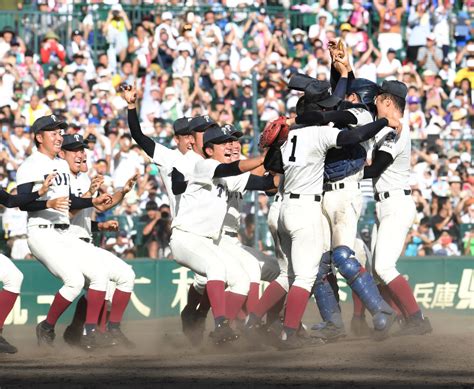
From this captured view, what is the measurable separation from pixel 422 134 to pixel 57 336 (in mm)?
7251

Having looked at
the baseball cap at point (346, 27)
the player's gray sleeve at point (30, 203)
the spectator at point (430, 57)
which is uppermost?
the baseball cap at point (346, 27)

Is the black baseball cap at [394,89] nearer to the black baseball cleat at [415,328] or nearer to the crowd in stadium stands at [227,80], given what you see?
the black baseball cleat at [415,328]

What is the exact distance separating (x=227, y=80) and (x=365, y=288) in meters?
8.43

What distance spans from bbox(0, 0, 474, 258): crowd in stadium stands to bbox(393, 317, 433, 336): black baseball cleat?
473cm

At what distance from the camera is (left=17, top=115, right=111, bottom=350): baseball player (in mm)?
10375

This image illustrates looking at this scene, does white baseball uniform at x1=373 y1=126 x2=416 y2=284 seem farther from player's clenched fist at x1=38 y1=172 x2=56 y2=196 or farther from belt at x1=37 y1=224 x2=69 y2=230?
player's clenched fist at x1=38 y1=172 x2=56 y2=196

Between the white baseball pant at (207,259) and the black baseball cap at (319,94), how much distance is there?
1583mm

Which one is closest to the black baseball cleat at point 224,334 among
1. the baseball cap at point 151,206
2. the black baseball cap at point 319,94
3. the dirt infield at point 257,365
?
the dirt infield at point 257,365

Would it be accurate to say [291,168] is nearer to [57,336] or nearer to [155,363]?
[155,363]

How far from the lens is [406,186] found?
425 inches

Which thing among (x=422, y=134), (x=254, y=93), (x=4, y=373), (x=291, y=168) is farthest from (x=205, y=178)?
(x=422, y=134)

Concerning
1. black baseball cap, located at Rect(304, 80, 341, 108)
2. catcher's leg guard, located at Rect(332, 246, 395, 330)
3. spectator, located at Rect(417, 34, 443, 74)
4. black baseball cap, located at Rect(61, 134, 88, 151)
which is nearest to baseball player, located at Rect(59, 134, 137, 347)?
black baseball cap, located at Rect(61, 134, 88, 151)

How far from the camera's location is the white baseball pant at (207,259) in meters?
10.2

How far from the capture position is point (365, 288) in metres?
10.0
